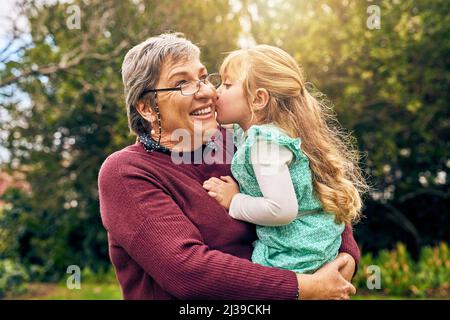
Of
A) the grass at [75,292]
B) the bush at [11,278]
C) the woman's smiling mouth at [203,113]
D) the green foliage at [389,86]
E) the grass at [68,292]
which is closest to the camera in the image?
the woman's smiling mouth at [203,113]

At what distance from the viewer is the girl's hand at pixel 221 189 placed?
2.48m

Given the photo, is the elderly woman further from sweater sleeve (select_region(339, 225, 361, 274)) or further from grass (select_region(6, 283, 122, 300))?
grass (select_region(6, 283, 122, 300))

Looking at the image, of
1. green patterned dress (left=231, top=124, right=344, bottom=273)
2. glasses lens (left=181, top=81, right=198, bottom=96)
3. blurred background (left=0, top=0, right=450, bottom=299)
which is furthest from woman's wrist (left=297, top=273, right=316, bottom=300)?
blurred background (left=0, top=0, right=450, bottom=299)

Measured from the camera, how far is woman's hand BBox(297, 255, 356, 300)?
2.30 m

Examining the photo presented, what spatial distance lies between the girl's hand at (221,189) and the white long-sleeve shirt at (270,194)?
0.09 feet

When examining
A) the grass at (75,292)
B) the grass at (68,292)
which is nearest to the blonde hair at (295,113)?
the grass at (75,292)

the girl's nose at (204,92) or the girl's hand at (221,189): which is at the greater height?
the girl's nose at (204,92)

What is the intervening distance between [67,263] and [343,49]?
6570 millimetres

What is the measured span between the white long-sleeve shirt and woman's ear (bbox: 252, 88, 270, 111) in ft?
0.91

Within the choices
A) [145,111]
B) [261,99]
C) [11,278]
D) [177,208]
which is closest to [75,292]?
[11,278]

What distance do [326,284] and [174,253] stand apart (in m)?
0.64

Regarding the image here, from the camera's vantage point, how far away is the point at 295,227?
2543mm

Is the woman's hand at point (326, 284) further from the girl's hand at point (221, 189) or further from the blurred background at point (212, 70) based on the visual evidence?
the blurred background at point (212, 70)
